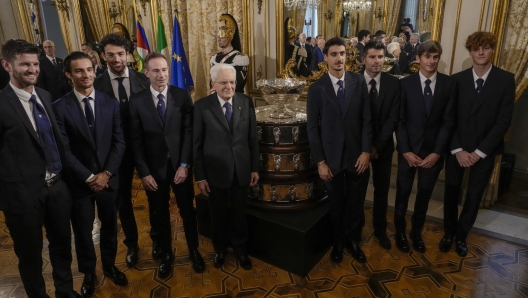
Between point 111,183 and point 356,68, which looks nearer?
point 111,183

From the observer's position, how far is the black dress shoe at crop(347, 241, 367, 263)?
2.79 metres

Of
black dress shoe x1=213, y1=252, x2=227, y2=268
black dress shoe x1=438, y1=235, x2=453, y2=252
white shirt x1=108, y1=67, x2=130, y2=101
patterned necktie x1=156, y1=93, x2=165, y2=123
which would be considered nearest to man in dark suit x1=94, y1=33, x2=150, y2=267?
white shirt x1=108, y1=67, x2=130, y2=101

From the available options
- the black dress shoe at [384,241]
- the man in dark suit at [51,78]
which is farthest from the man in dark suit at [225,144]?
the man in dark suit at [51,78]

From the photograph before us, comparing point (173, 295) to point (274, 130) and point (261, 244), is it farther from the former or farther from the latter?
point (274, 130)

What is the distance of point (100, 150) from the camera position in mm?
2232

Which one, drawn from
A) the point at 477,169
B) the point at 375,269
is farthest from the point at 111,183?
the point at 477,169

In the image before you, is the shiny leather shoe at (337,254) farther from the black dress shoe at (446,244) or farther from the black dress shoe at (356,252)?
the black dress shoe at (446,244)

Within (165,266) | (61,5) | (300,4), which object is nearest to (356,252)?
(165,266)

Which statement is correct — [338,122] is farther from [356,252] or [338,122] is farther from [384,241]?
[384,241]

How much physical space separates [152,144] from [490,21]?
292 cm

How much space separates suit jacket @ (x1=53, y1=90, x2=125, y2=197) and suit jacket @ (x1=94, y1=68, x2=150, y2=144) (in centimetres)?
12

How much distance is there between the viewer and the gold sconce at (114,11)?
6.11m

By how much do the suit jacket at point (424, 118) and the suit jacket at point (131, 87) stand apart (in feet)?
6.06

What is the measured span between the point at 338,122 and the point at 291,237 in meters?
0.90
